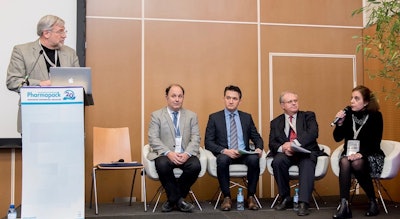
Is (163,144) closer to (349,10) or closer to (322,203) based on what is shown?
(322,203)

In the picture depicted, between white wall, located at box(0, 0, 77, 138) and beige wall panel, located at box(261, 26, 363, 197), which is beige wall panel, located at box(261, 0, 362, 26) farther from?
white wall, located at box(0, 0, 77, 138)

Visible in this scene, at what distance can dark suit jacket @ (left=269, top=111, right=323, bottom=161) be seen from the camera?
4438 mm

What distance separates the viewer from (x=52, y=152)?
10.00 feet

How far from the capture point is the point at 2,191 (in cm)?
494

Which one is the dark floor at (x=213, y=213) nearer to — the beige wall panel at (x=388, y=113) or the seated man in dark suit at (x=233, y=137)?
the seated man in dark suit at (x=233, y=137)

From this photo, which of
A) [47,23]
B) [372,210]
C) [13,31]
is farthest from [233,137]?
[13,31]

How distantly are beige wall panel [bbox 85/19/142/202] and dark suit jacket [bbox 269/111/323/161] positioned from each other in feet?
5.45

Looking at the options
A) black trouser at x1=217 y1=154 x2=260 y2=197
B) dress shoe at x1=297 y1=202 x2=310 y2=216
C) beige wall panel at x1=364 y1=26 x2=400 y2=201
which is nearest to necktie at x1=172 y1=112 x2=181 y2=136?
black trouser at x1=217 y1=154 x2=260 y2=197

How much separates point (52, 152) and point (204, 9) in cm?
310

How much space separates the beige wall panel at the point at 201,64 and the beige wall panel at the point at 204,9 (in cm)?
10

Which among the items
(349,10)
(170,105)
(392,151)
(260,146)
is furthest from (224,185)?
(349,10)

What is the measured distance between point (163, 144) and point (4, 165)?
1.92 metres

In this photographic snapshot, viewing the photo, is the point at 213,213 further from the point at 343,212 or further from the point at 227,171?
the point at 343,212

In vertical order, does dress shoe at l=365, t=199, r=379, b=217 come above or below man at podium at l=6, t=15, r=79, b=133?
below
